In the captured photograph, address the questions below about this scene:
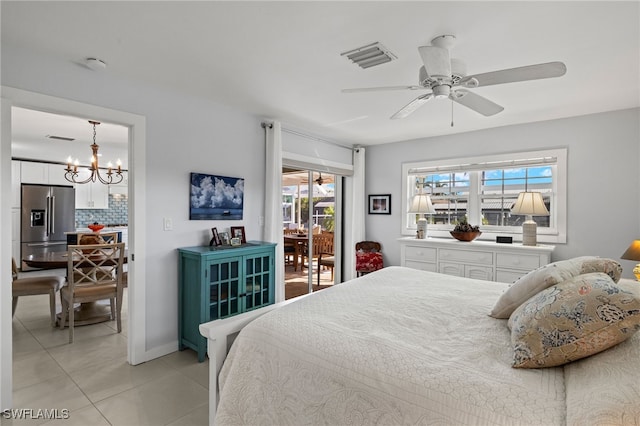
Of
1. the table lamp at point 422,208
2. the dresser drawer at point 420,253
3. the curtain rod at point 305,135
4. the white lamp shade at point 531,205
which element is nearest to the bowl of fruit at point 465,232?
the dresser drawer at point 420,253

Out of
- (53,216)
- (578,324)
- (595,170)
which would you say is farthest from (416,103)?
(53,216)

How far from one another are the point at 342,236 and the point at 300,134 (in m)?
1.83

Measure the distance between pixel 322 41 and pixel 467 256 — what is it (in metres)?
3.13

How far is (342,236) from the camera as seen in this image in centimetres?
541

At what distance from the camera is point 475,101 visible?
2.40 metres

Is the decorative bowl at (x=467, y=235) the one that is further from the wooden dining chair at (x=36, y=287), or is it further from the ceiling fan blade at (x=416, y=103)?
the wooden dining chair at (x=36, y=287)

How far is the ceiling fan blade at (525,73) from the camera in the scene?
1.78 meters

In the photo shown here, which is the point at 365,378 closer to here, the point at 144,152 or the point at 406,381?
the point at 406,381

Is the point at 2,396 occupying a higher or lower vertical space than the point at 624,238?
lower

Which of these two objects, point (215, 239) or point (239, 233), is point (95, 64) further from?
point (239, 233)

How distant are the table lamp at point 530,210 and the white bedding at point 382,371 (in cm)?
222

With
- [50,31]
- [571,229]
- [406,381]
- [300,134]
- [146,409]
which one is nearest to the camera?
[406,381]

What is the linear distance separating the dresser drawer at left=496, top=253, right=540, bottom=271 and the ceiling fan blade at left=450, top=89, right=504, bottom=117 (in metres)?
1.99

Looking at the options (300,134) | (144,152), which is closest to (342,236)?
(300,134)
